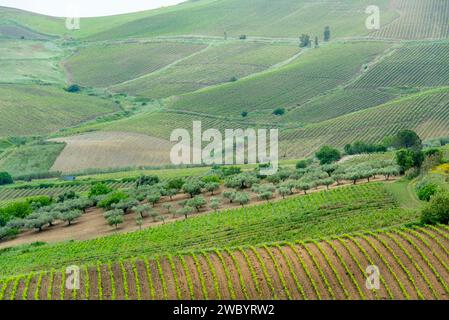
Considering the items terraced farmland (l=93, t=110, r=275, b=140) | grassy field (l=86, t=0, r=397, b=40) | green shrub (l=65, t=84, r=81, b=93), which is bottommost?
terraced farmland (l=93, t=110, r=275, b=140)

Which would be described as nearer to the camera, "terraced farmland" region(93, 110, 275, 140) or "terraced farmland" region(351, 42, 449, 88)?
"terraced farmland" region(93, 110, 275, 140)

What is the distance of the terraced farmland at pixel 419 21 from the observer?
468 ft

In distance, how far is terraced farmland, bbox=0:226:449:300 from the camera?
3189cm

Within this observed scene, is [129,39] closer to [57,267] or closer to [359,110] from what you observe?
[359,110]

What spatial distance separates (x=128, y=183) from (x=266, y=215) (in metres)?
28.4

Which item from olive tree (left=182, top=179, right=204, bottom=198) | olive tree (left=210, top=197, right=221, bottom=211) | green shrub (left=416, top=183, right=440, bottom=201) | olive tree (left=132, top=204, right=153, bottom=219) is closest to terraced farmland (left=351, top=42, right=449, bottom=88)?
olive tree (left=182, top=179, right=204, bottom=198)

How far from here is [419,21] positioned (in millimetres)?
151375

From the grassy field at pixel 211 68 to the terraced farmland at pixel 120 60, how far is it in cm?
510

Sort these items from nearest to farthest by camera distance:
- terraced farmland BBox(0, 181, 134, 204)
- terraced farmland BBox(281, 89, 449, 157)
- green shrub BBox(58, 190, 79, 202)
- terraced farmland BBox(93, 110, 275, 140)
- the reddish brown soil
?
the reddish brown soil → green shrub BBox(58, 190, 79, 202) → terraced farmland BBox(0, 181, 134, 204) → terraced farmland BBox(281, 89, 449, 157) → terraced farmland BBox(93, 110, 275, 140)

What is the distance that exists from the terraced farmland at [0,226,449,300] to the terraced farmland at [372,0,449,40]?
113641mm

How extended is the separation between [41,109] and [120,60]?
4447 centimetres

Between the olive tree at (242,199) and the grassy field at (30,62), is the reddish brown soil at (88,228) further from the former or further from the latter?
the grassy field at (30,62)

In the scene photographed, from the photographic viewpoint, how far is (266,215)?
48.0 metres

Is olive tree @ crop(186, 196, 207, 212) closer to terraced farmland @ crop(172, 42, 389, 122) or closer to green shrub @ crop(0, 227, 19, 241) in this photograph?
green shrub @ crop(0, 227, 19, 241)
